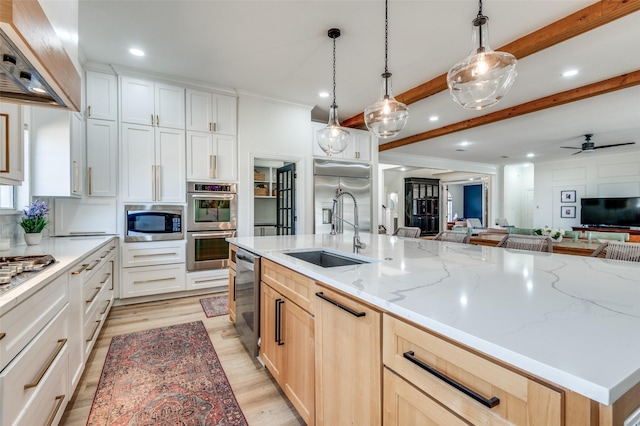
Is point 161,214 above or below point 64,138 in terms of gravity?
below

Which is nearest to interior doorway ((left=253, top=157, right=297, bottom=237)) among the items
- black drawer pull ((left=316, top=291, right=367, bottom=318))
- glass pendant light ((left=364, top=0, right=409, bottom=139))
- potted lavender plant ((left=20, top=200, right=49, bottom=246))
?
glass pendant light ((left=364, top=0, right=409, bottom=139))

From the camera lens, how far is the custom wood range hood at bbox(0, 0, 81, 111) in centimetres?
92

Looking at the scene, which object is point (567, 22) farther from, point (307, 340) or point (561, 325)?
point (307, 340)

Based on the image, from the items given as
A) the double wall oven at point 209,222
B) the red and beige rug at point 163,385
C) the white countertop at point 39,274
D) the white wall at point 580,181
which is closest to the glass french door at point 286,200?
the double wall oven at point 209,222

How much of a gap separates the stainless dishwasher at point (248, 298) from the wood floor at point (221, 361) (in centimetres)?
15

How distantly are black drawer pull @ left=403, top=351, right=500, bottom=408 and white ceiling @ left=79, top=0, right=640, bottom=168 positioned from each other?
8.48 feet

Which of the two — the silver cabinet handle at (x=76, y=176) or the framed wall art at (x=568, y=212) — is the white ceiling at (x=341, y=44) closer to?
the silver cabinet handle at (x=76, y=176)

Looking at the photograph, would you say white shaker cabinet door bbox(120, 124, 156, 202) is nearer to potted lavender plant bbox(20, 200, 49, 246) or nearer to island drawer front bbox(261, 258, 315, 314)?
potted lavender plant bbox(20, 200, 49, 246)

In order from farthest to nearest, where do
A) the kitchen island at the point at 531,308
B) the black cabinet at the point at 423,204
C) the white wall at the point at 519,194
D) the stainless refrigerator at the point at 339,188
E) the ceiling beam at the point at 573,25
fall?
the black cabinet at the point at 423,204 → the white wall at the point at 519,194 → the stainless refrigerator at the point at 339,188 → the ceiling beam at the point at 573,25 → the kitchen island at the point at 531,308

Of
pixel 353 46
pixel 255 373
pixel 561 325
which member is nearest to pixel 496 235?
pixel 353 46

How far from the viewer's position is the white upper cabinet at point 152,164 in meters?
3.54

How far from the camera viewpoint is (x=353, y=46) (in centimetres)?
302

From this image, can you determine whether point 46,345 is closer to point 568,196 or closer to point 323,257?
point 323,257

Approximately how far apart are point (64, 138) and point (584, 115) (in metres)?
7.09
